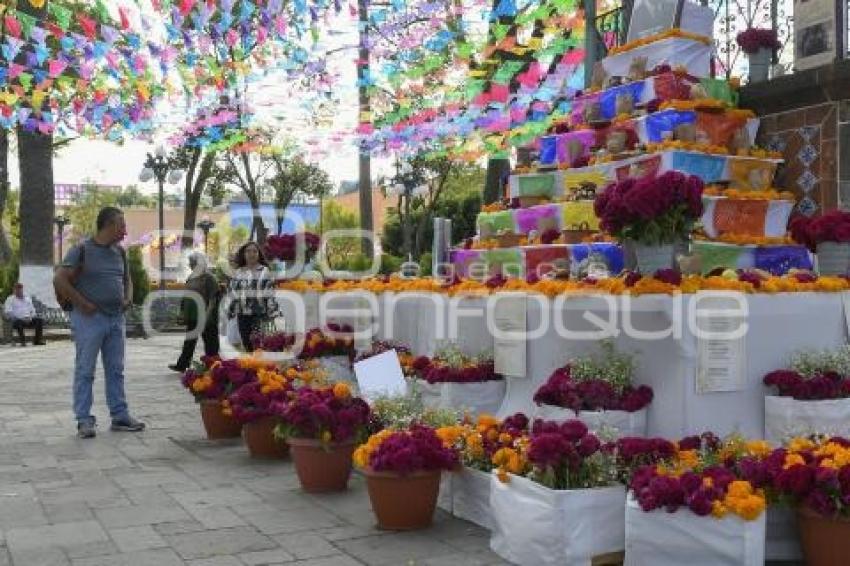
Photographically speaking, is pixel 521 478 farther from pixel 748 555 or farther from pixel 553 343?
pixel 553 343

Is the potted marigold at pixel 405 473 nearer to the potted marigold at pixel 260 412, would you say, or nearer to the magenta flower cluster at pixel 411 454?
the magenta flower cluster at pixel 411 454

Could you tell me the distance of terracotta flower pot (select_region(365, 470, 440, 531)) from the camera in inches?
191

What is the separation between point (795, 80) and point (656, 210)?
389cm

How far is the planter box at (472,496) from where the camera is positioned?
4.95 metres

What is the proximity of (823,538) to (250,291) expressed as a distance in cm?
809

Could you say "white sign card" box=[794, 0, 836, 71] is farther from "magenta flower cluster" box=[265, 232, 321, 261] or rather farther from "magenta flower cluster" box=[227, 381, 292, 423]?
"magenta flower cluster" box=[227, 381, 292, 423]

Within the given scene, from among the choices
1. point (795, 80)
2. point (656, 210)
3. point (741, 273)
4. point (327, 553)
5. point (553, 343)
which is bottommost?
point (327, 553)

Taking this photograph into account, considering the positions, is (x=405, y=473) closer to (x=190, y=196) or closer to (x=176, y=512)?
Answer: (x=176, y=512)

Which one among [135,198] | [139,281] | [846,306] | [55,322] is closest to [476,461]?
[846,306]

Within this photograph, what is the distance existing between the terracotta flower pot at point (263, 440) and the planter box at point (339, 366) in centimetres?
181

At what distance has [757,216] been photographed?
27.8ft

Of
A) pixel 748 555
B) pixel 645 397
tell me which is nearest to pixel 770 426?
pixel 645 397

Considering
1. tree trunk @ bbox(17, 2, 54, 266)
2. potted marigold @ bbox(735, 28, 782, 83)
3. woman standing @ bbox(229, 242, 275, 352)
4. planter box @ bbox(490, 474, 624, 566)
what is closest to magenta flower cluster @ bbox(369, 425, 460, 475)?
planter box @ bbox(490, 474, 624, 566)

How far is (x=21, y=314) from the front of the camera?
19.6m
